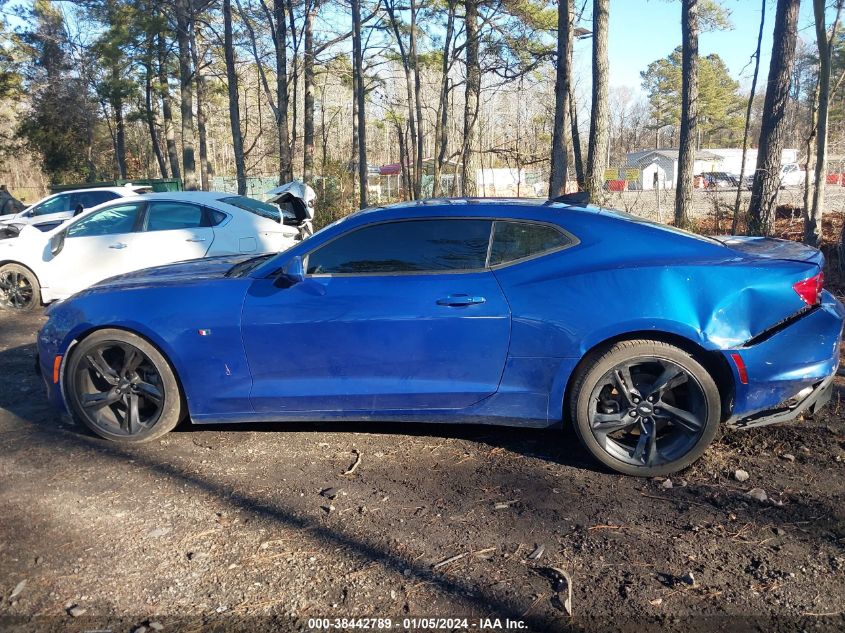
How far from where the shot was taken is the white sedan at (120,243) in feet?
28.7

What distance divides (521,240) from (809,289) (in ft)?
5.21

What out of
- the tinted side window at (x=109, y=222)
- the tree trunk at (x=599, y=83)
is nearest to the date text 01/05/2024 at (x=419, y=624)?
the tinted side window at (x=109, y=222)

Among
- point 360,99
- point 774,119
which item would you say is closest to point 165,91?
point 360,99

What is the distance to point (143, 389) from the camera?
420cm

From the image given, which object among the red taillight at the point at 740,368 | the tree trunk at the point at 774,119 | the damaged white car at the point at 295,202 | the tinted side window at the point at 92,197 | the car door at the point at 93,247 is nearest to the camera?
the red taillight at the point at 740,368

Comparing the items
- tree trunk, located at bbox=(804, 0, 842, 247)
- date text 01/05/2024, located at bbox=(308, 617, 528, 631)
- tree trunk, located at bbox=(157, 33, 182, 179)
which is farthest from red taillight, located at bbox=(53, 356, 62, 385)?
tree trunk, located at bbox=(157, 33, 182, 179)

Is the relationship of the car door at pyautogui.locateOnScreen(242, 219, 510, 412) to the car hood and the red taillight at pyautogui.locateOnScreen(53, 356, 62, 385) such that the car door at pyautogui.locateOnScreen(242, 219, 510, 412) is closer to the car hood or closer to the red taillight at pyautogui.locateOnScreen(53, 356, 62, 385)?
the car hood

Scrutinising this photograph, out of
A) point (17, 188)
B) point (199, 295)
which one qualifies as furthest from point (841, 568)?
point (17, 188)

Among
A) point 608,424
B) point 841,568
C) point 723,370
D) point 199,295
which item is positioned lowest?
point 841,568

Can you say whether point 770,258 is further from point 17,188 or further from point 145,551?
point 17,188

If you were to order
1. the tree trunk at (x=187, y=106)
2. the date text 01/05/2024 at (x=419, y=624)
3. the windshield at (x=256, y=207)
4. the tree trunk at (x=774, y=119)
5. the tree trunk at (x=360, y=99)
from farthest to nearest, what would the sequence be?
the tree trunk at (x=187, y=106) < the tree trunk at (x=360, y=99) < the tree trunk at (x=774, y=119) < the windshield at (x=256, y=207) < the date text 01/05/2024 at (x=419, y=624)

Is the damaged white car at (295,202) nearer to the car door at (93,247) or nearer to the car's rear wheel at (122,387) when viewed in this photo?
the car door at (93,247)

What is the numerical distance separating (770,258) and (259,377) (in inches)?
119

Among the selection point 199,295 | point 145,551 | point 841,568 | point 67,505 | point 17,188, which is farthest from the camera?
point 17,188
